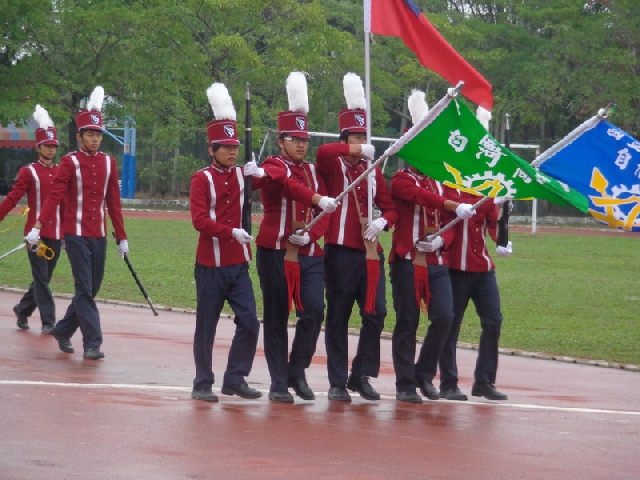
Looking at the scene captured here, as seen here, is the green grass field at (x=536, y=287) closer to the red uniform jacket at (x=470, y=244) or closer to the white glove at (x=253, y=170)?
the red uniform jacket at (x=470, y=244)

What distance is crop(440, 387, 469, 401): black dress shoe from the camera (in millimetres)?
9469

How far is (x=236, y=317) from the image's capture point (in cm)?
864

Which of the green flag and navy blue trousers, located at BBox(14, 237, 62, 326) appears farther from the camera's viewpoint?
navy blue trousers, located at BBox(14, 237, 62, 326)

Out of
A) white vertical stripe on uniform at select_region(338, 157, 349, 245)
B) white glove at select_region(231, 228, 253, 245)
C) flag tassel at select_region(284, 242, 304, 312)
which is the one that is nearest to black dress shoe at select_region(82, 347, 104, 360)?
flag tassel at select_region(284, 242, 304, 312)

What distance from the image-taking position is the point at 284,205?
8664 millimetres

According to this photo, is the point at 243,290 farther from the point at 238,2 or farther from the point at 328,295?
the point at 238,2

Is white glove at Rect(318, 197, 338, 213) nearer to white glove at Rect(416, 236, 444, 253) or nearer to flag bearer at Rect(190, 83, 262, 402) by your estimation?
flag bearer at Rect(190, 83, 262, 402)

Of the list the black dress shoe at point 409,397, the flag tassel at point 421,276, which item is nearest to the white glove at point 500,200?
the flag tassel at point 421,276

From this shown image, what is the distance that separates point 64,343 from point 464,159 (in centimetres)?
400

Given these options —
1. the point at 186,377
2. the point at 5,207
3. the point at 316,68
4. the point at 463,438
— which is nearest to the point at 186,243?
the point at 316,68

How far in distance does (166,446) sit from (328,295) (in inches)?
103

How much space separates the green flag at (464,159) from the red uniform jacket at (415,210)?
15cm

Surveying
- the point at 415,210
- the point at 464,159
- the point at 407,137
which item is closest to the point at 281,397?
the point at 415,210

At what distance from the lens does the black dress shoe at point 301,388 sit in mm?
8828
